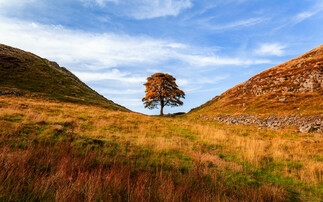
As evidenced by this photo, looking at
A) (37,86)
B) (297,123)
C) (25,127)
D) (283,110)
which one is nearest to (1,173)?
(25,127)

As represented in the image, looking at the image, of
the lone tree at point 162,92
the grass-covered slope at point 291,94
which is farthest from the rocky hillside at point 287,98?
the lone tree at point 162,92

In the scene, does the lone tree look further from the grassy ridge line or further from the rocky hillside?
the grassy ridge line

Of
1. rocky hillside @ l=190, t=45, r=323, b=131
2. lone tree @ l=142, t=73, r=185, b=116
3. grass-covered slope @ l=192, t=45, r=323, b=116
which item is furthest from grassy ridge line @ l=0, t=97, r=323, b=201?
lone tree @ l=142, t=73, r=185, b=116

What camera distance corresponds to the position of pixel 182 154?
6.60 m

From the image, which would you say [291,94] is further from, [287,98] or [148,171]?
[148,171]

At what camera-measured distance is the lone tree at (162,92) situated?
3844cm

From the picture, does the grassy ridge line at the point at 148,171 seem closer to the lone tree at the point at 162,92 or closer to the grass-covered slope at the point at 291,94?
the grass-covered slope at the point at 291,94

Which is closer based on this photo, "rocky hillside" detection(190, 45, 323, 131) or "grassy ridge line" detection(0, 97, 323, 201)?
"grassy ridge line" detection(0, 97, 323, 201)

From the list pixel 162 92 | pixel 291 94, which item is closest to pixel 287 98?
pixel 291 94

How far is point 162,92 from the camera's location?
37.5 m

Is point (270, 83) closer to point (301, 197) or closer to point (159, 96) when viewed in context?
point (159, 96)

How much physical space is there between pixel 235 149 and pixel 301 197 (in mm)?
3874

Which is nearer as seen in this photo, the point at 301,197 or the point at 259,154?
the point at 301,197

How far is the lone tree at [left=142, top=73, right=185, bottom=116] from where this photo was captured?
1513 inches
